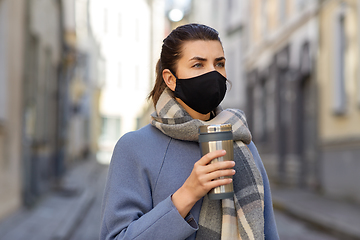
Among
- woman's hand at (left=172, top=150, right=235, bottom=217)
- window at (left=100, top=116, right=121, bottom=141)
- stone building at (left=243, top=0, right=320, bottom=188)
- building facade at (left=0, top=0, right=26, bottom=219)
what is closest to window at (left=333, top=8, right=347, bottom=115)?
stone building at (left=243, top=0, right=320, bottom=188)

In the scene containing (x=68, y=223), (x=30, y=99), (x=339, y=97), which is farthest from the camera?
(x=339, y=97)

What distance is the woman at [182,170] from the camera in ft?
5.12

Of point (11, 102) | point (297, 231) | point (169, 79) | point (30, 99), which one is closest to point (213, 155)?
point (169, 79)

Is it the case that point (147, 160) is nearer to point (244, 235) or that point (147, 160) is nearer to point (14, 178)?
point (244, 235)

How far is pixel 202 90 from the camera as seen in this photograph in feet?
5.86

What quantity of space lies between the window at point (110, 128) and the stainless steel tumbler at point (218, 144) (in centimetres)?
3471

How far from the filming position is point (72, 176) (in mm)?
16719

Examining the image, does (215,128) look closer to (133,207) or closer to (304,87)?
(133,207)

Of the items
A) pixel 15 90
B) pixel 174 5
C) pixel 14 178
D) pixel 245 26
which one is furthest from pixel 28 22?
pixel 245 26

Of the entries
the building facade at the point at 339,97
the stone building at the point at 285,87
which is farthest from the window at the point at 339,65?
the stone building at the point at 285,87

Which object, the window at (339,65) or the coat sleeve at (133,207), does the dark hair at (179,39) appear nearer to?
the coat sleeve at (133,207)

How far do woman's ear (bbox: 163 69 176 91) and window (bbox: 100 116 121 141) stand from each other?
113 feet

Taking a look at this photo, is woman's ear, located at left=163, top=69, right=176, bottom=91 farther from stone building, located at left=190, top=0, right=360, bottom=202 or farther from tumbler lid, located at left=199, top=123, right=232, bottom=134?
stone building, located at left=190, top=0, right=360, bottom=202

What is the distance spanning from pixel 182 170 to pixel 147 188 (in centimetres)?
16
